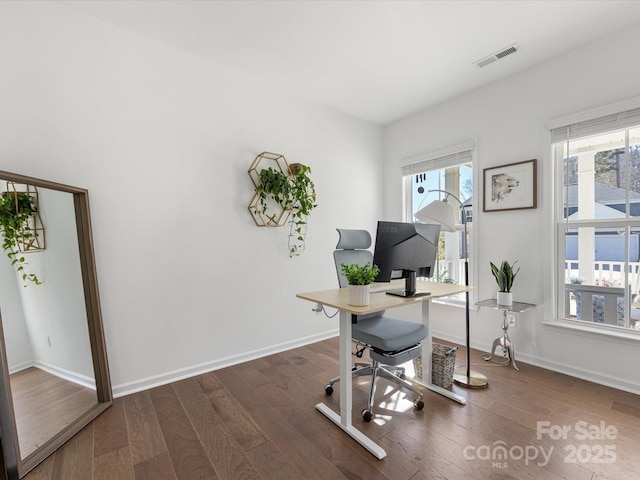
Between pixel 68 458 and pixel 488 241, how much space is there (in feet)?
11.9

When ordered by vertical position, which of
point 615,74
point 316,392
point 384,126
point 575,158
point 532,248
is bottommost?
point 316,392

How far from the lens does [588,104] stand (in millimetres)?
2400

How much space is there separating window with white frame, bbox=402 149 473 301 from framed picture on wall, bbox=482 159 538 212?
0.73 ft

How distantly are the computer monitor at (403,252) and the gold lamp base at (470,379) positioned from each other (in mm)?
934

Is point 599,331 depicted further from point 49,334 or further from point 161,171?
point 49,334

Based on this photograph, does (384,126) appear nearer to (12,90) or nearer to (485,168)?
(485,168)

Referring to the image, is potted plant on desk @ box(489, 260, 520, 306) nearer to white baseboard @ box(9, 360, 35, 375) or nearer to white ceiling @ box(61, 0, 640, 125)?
white ceiling @ box(61, 0, 640, 125)

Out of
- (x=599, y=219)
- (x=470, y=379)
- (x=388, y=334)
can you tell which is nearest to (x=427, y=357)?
(x=470, y=379)

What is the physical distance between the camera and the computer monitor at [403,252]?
189cm

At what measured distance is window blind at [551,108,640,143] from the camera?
2.23 meters

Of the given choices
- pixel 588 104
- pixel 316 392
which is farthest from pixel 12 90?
pixel 588 104

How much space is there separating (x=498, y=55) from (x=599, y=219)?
1626 mm

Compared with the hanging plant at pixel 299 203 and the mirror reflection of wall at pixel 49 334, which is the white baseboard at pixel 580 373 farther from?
the mirror reflection of wall at pixel 49 334

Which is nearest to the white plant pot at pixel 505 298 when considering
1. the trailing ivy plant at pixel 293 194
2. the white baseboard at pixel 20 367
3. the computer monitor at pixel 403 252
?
the computer monitor at pixel 403 252
